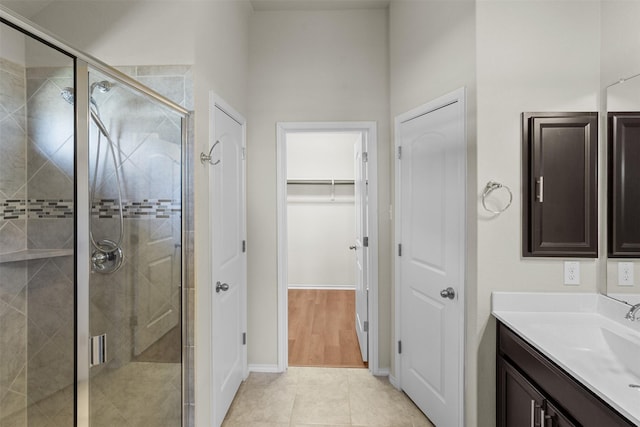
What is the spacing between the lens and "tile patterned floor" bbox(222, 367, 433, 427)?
2168 mm

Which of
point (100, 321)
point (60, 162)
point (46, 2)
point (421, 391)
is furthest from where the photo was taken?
point (421, 391)

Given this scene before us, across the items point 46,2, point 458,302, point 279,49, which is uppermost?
point 279,49

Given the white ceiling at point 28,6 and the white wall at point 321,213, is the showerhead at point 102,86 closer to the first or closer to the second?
the white ceiling at point 28,6

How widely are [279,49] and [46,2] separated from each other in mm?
1568

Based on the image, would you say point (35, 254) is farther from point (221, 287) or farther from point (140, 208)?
point (221, 287)

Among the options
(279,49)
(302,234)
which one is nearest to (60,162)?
(279,49)

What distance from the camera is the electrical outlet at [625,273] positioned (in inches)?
60.2

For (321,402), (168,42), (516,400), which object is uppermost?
(168,42)

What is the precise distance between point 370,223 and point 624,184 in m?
1.59

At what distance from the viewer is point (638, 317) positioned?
4.70 feet

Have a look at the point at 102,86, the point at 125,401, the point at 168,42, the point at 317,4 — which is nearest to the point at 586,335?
the point at 125,401

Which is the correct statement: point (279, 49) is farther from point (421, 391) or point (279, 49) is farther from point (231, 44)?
point (421, 391)

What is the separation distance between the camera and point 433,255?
6.95ft

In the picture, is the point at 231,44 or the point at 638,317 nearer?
the point at 638,317
